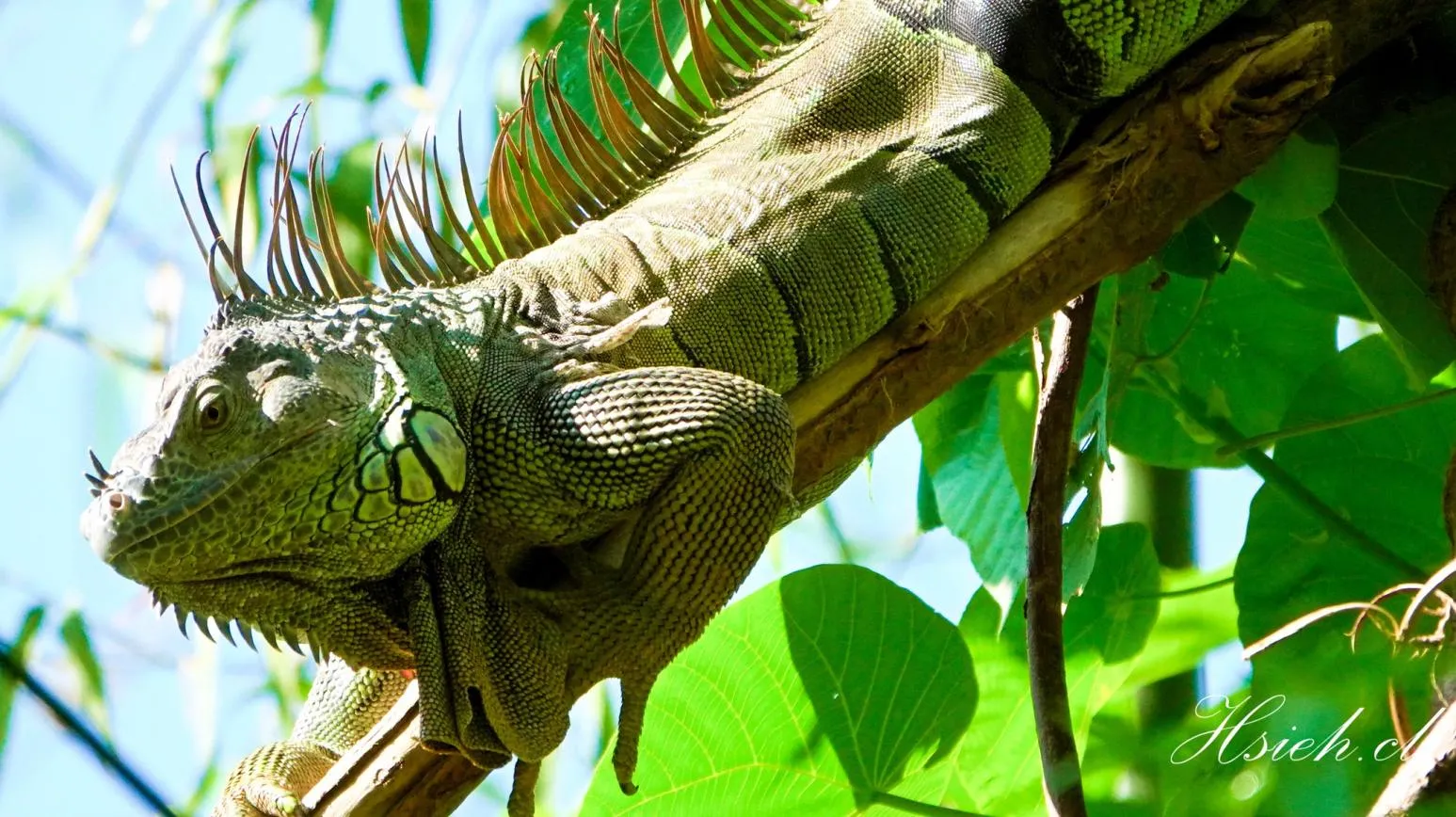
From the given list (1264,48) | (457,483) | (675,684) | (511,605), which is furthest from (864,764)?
(1264,48)

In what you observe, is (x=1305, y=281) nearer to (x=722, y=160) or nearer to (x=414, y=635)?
(x=722, y=160)

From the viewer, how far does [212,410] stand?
2.21 metres

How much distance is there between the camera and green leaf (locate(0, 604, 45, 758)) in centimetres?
77

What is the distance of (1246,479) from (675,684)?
160 cm

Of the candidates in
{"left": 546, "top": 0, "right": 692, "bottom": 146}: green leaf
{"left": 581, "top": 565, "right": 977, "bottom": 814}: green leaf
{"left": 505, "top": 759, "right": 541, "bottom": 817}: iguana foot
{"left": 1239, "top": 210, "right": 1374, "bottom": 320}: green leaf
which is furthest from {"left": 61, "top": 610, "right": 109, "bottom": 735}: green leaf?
{"left": 1239, "top": 210, "right": 1374, "bottom": 320}: green leaf

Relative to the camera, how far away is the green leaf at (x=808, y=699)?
121 inches

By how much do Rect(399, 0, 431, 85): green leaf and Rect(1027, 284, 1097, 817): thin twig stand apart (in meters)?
1.65

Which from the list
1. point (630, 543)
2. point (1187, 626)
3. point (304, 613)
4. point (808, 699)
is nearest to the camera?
point (304, 613)

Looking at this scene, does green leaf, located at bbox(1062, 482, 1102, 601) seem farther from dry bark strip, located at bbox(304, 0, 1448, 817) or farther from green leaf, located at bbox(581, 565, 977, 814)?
dry bark strip, located at bbox(304, 0, 1448, 817)

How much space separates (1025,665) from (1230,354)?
3.45 ft

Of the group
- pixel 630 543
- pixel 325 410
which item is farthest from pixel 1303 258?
pixel 325 410

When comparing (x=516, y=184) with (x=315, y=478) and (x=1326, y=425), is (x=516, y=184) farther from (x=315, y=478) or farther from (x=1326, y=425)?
(x=1326, y=425)

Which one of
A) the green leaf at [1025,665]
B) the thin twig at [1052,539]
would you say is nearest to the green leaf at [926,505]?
the green leaf at [1025,665]

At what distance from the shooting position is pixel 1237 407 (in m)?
3.61
